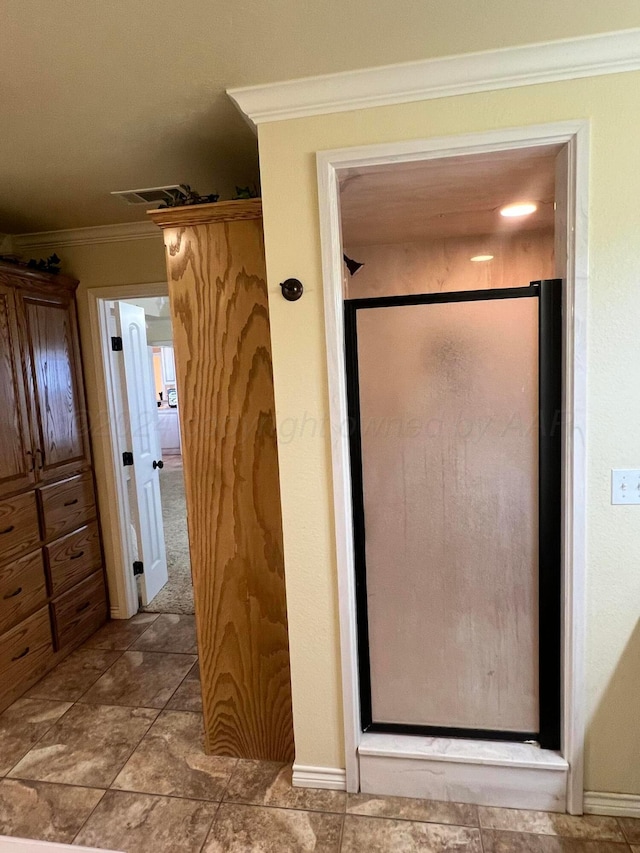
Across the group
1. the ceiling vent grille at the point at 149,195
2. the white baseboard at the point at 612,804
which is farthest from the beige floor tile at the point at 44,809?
the ceiling vent grille at the point at 149,195

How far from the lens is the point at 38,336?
2.73 m

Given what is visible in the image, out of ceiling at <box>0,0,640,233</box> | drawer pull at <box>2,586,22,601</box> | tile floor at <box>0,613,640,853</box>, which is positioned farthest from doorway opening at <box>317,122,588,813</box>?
drawer pull at <box>2,586,22,601</box>

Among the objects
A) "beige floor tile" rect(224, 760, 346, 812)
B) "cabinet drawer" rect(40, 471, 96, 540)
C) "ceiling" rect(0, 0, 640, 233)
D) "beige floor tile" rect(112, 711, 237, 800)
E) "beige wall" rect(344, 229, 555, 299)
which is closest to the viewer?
"ceiling" rect(0, 0, 640, 233)

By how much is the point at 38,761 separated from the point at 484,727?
5.98 feet

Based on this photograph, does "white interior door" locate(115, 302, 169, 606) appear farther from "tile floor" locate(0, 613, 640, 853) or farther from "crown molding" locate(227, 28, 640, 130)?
"crown molding" locate(227, 28, 640, 130)

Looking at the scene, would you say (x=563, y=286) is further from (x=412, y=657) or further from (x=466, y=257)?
(x=412, y=657)

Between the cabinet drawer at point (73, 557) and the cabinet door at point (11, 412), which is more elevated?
the cabinet door at point (11, 412)

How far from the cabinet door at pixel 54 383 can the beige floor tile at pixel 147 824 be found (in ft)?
5.31

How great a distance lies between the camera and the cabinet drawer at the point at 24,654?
7.91 ft

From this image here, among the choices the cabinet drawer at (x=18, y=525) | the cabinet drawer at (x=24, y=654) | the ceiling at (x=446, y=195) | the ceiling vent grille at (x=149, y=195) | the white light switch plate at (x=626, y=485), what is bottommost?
the cabinet drawer at (x=24, y=654)

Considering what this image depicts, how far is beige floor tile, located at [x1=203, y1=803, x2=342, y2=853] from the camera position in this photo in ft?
5.35

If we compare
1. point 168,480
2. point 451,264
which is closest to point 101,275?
point 451,264

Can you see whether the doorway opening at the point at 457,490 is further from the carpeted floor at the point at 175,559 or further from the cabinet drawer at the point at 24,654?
the carpeted floor at the point at 175,559

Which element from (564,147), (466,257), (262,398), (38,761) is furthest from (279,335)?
(38,761)
